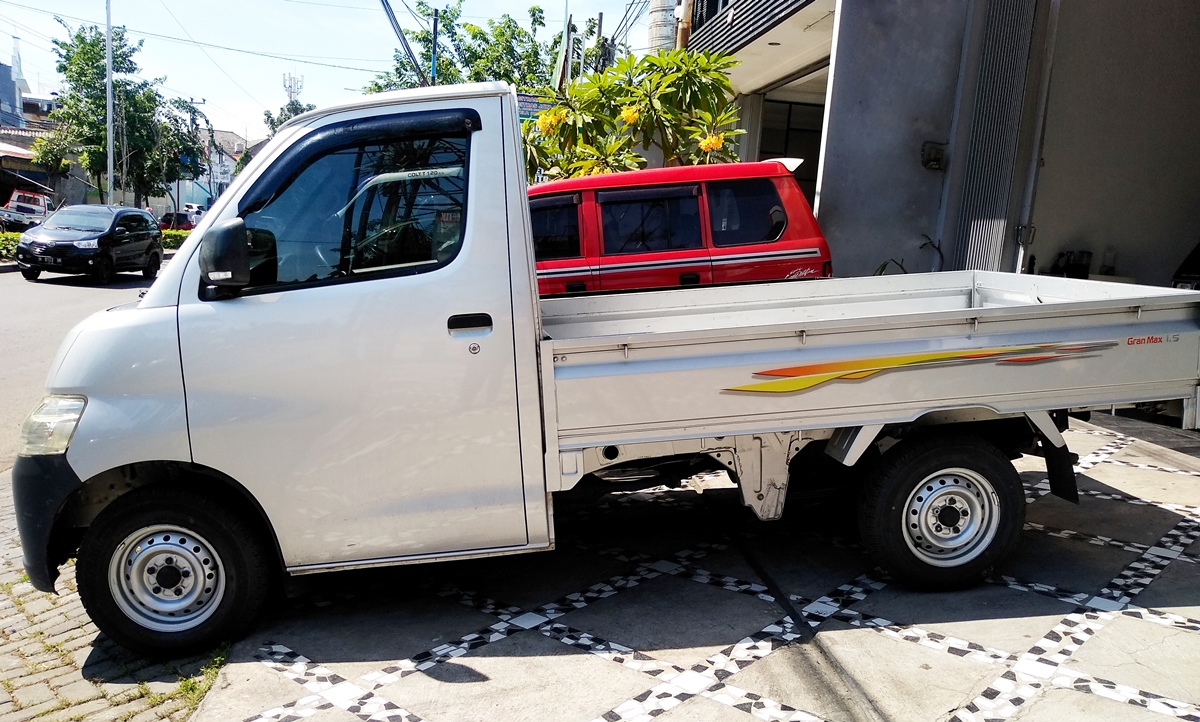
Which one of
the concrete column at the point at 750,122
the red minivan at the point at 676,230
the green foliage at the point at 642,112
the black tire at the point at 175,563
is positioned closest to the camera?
the black tire at the point at 175,563

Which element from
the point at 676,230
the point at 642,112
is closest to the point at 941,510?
the point at 676,230

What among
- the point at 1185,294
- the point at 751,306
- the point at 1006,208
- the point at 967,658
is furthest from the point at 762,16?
the point at 967,658

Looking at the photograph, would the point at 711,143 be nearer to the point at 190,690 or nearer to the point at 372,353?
the point at 372,353

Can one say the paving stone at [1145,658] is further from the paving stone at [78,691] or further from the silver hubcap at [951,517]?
the paving stone at [78,691]

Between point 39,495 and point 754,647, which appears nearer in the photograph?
point 39,495

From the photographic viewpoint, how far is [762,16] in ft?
43.4

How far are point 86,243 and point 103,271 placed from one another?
75cm

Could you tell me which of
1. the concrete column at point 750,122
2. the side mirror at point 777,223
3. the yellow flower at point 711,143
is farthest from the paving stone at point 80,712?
the concrete column at point 750,122

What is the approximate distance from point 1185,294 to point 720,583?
2.53 meters

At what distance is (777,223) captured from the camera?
791 cm

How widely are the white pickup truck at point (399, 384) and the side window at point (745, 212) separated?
160 inches

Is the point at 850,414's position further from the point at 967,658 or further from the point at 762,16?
the point at 762,16

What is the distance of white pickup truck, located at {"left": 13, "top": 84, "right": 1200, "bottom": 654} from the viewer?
3.72 meters

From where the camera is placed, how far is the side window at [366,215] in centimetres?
380
